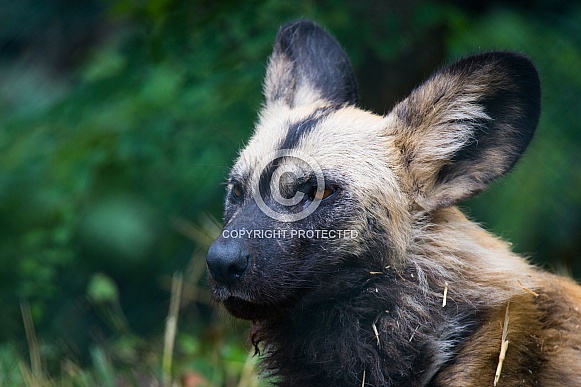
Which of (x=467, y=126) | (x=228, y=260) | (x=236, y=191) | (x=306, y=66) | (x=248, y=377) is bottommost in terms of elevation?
(x=248, y=377)

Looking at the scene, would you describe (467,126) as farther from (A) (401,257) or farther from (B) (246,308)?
(B) (246,308)

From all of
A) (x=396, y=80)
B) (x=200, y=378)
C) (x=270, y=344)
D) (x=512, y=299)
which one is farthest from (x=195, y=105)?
(x=512, y=299)

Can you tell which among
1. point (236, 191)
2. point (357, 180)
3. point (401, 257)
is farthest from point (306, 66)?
point (401, 257)

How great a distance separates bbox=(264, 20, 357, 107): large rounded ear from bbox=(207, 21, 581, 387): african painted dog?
2.24 feet

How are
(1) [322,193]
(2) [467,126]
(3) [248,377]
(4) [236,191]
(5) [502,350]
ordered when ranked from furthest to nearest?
(3) [248,377], (4) [236,191], (2) [467,126], (1) [322,193], (5) [502,350]

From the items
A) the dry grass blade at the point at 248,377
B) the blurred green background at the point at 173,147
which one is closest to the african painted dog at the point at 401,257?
the dry grass blade at the point at 248,377

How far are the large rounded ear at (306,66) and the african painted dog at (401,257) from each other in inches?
26.9

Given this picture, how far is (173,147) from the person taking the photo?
6.21 metres

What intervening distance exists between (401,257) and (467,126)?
0.69 metres

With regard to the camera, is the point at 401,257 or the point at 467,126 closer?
the point at 401,257

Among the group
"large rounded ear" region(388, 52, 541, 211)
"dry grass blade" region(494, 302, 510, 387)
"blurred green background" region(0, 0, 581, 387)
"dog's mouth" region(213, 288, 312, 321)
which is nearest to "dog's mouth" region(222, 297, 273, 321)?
"dog's mouth" region(213, 288, 312, 321)

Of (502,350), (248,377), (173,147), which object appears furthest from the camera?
(173,147)

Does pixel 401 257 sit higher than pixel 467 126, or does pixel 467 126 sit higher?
pixel 467 126

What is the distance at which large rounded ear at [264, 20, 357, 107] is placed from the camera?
14.6 feet
